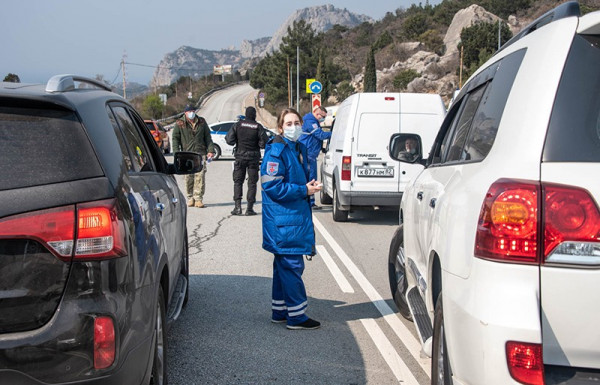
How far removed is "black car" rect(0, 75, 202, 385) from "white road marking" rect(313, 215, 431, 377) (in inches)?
98.3

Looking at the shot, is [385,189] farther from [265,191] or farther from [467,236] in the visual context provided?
[467,236]

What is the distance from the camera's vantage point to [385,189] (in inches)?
424

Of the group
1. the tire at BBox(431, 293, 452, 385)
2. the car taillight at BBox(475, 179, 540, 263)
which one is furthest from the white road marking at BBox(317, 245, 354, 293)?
the car taillight at BBox(475, 179, 540, 263)

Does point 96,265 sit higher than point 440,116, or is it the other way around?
point 440,116

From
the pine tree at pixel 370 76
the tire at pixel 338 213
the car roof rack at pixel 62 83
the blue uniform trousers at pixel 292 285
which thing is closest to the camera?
the car roof rack at pixel 62 83

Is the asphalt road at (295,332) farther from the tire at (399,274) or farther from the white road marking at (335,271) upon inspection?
the tire at (399,274)

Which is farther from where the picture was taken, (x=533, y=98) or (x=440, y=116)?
(x=440, y=116)

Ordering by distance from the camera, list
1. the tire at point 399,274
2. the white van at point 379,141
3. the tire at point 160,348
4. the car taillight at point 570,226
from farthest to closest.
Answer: the white van at point 379,141, the tire at point 399,274, the tire at point 160,348, the car taillight at point 570,226

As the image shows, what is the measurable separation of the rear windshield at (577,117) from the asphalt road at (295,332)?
2390mm

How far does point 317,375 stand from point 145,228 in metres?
1.85

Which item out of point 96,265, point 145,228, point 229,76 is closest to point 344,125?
point 145,228

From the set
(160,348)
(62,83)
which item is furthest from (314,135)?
(62,83)

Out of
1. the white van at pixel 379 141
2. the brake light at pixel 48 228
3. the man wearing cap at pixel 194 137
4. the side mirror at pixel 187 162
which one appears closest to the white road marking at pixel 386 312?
the white van at pixel 379 141

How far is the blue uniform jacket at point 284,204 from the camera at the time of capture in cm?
529
